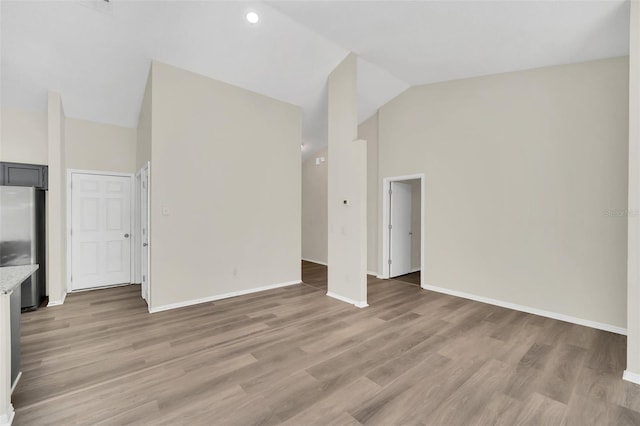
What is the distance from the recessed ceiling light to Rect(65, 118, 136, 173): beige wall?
10.8 ft

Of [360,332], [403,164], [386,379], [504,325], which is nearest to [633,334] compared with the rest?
[504,325]

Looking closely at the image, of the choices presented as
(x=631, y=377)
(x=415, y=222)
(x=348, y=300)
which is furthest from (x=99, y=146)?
(x=631, y=377)

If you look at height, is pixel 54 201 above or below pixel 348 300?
above

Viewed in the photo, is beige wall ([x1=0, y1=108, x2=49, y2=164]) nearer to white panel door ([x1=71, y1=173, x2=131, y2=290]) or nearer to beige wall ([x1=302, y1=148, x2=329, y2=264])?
white panel door ([x1=71, y1=173, x2=131, y2=290])

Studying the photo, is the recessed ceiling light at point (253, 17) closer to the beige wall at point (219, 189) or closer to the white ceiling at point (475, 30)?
the white ceiling at point (475, 30)

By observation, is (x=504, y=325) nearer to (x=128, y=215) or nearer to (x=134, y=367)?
(x=134, y=367)

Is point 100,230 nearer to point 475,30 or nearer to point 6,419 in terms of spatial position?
point 6,419

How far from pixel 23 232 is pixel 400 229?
20.4 ft

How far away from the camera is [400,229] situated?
617 cm

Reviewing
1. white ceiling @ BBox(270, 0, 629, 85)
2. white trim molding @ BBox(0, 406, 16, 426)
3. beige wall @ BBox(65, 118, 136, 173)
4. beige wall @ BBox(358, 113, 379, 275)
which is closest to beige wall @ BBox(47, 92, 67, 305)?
beige wall @ BBox(65, 118, 136, 173)

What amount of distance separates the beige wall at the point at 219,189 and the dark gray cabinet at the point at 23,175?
2.04 meters

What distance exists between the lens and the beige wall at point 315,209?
756cm

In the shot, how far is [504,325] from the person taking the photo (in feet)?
11.8

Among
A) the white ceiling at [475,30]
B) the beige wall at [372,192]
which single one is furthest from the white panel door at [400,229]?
the white ceiling at [475,30]
